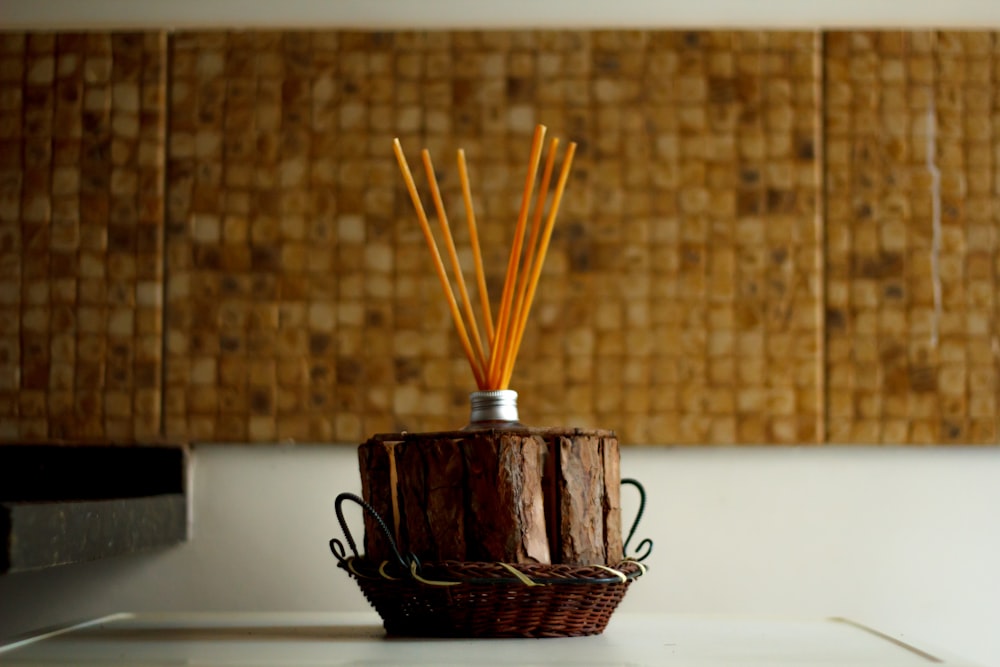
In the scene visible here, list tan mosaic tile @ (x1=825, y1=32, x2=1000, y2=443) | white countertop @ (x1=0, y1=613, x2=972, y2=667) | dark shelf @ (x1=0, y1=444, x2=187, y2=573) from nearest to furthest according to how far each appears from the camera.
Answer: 1. white countertop @ (x1=0, y1=613, x2=972, y2=667)
2. dark shelf @ (x1=0, y1=444, x2=187, y2=573)
3. tan mosaic tile @ (x1=825, y1=32, x2=1000, y2=443)

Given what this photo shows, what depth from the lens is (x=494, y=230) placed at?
4.26ft

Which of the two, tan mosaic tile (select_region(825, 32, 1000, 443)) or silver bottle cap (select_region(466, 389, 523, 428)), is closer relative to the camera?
silver bottle cap (select_region(466, 389, 523, 428))

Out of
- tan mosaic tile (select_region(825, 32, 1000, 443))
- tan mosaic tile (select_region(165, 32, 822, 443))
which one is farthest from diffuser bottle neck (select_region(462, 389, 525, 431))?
tan mosaic tile (select_region(825, 32, 1000, 443))

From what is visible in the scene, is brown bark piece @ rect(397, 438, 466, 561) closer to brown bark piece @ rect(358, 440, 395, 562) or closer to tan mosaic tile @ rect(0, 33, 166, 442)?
brown bark piece @ rect(358, 440, 395, 562)

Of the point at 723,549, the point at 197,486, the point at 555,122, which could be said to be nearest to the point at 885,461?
the point at 723,549

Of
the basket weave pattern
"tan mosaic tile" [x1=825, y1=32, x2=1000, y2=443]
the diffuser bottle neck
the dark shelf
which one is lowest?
the basket weave pattern

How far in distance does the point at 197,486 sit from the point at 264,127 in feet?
1.37

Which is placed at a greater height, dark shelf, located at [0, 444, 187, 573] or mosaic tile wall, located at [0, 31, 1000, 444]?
mosaic tile wall, located at [0, 31, 1000, 444]

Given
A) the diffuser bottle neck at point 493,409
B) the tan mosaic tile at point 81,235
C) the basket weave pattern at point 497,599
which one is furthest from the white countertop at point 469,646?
the tan mosaic tile at point 81,235

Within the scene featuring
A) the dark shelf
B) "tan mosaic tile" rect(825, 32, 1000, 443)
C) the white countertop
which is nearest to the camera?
the white countertop

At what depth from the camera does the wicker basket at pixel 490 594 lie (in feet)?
2.86

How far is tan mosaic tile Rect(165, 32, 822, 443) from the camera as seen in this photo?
1287 millimetres

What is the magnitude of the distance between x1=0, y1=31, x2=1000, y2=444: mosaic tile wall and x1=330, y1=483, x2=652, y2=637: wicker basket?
361 mm

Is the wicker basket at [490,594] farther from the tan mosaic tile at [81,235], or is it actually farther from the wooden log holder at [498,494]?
the tan mosaic tile at [81,235]
